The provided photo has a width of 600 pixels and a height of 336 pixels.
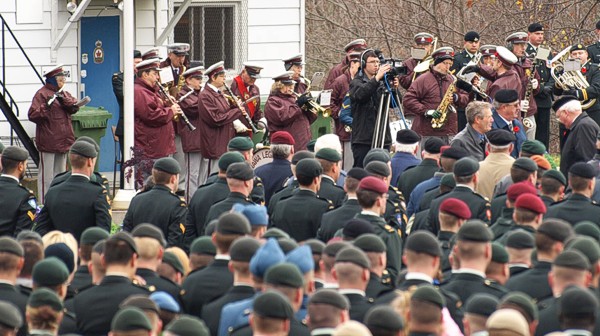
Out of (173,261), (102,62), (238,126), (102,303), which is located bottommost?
(102,303)

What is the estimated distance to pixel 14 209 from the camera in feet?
43.3

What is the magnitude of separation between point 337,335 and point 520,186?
15.8 feet

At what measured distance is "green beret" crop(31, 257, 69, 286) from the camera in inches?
357

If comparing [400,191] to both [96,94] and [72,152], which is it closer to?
[72,152]

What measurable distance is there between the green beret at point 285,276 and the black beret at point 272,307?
54 cm

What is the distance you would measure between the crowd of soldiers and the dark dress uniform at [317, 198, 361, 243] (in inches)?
1.0

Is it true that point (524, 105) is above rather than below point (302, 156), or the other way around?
above

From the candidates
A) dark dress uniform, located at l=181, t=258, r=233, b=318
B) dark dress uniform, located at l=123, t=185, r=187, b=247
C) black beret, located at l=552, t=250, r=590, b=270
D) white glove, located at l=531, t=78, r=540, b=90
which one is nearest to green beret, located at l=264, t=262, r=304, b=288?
dark dress uniform, located at l=181, t=258, r=233, b=318

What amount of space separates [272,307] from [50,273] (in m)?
2.02

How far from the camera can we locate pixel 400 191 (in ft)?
47.2

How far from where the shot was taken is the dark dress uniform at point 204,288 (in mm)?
9672

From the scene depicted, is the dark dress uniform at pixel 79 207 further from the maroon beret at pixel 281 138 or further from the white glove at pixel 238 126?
the white glove at pixel 238 126

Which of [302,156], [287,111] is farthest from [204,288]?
[287,111]

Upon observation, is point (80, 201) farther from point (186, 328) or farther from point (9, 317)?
point (186, 328)
